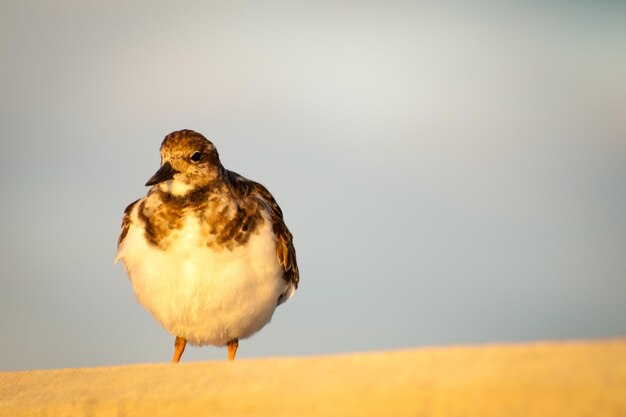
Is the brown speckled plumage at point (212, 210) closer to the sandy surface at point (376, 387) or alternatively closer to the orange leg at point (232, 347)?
the orange leg at point (232, 347)

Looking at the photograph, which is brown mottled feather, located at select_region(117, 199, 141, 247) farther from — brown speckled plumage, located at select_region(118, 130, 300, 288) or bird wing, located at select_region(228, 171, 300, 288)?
bird wing, located at select_region(228, 171, 300, 288)

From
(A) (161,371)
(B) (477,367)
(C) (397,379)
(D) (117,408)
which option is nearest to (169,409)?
(D) (117,408)

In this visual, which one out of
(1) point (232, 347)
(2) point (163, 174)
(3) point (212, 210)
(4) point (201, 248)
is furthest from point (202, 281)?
(1) point (232, 347)

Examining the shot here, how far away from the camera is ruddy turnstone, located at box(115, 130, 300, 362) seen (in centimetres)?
1033

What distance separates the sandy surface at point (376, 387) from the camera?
5.20 m

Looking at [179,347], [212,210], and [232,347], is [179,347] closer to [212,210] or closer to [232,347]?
[232,347]

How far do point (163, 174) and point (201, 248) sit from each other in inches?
42.9

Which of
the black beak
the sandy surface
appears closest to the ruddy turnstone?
the black beak

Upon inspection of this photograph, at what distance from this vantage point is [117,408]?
6.56 metres

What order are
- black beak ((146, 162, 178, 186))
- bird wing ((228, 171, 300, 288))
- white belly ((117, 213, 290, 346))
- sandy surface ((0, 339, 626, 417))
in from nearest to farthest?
sandy surface ((0, 339, 626, 417)) → white belly ((117, 213, 290, 346)) → black beak ((146, 162, 178, 186)) → bird wing ((228, 171, 300, 288))

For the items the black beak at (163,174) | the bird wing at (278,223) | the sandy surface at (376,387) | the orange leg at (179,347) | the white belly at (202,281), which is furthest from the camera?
the orange leg at (179,347)

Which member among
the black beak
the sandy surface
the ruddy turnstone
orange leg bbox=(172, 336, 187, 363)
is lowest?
the sandy surface

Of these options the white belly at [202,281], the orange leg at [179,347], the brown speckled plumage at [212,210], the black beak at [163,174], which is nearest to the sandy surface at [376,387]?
the white belly at [202,281]

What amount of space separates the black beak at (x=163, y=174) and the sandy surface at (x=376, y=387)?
11.0ft
